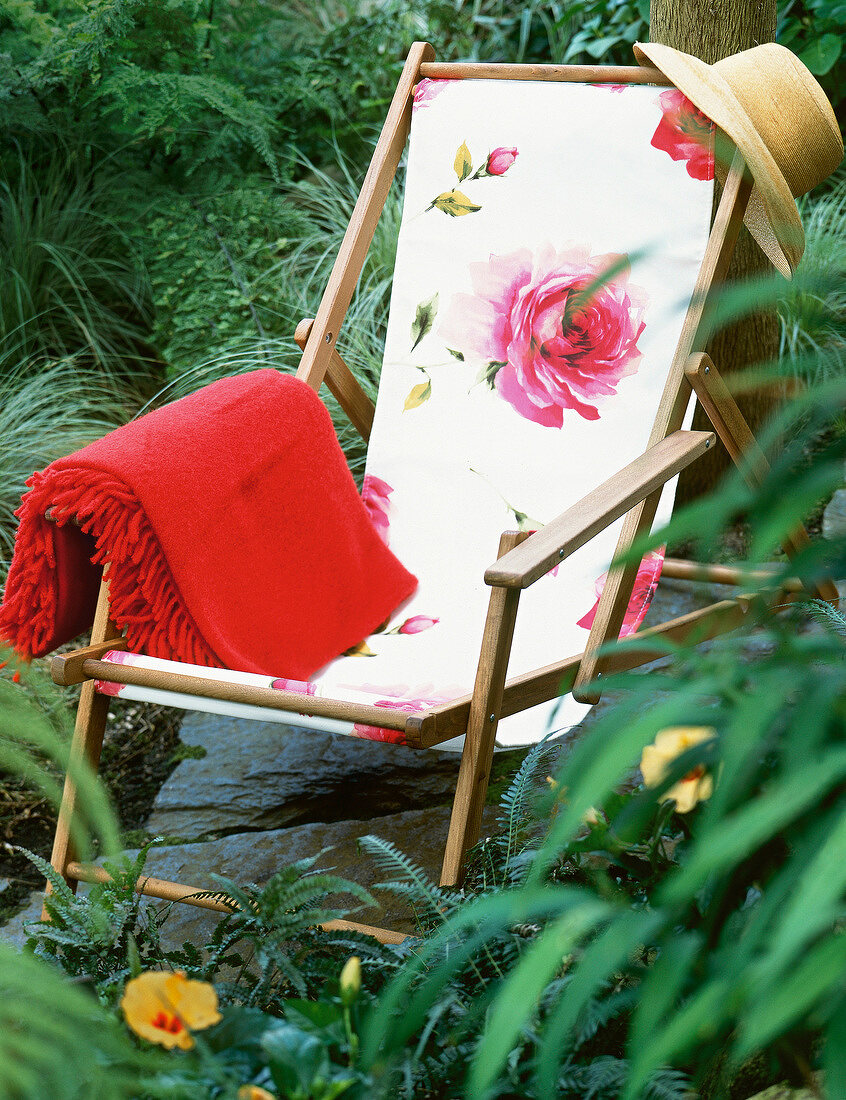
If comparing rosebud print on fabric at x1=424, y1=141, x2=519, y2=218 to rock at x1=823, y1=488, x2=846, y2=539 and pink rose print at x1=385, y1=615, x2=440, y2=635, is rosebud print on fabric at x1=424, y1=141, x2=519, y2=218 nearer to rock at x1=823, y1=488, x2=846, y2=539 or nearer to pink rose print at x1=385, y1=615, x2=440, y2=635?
pink rose print at x1=385, y1=615, x2=440, y2=635

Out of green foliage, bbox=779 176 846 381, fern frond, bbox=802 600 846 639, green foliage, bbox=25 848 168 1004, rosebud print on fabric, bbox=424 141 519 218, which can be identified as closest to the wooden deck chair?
rosebud print on fabric, bbox=424 141 519 218

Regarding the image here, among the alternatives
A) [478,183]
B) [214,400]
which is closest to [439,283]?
[478,183]

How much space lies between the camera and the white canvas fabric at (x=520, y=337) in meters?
1.82

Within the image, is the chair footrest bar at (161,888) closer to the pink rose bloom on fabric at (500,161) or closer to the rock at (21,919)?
the rock at (21,919)

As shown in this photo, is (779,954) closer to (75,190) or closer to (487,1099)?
(487,1099)

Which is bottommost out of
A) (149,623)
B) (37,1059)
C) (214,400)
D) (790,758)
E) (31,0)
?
(149,623)

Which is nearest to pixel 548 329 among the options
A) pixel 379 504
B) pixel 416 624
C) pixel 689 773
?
pixel 379 504

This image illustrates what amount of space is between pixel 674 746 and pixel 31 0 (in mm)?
2887

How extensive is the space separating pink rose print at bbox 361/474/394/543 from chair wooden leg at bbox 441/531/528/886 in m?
0.73

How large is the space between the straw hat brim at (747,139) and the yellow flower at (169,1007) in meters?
1.23

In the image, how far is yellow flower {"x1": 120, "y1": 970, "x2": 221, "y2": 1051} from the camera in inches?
28.8

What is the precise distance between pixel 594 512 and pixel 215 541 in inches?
23.0

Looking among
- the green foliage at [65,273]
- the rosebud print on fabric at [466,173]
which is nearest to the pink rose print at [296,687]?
the rosebud print on fabric at [466,173]

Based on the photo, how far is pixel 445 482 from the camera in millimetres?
1991
